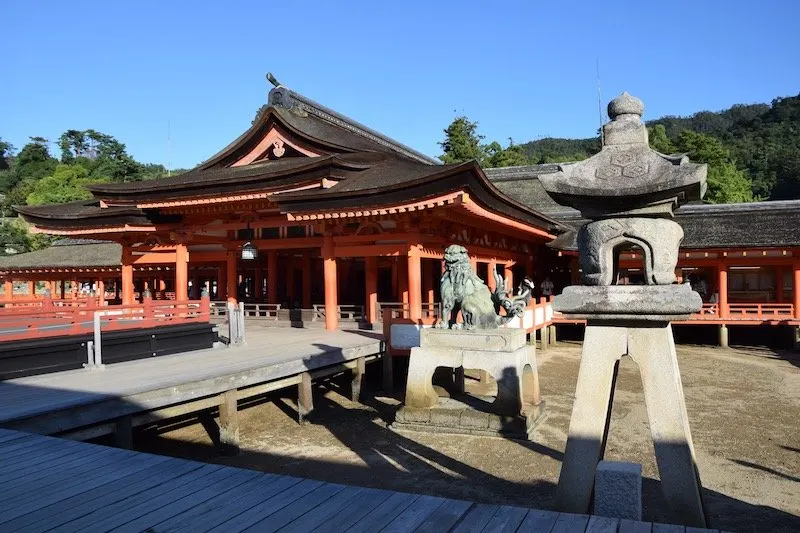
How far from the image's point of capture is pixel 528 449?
33.0 feet

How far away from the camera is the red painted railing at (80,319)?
10.1 m

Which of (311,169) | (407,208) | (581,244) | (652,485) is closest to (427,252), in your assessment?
(407,208)

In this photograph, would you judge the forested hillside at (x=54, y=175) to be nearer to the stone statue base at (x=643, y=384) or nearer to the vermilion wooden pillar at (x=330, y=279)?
the vermilion wooden pillar at (x=330, y=279)

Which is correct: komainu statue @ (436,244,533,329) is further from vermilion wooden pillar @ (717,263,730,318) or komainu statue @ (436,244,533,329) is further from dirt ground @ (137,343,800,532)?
vermilion wooden pillar @ (717,263,730,318)

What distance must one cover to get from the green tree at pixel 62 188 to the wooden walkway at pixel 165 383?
188ft

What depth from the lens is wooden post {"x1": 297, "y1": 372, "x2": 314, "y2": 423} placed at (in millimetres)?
12320

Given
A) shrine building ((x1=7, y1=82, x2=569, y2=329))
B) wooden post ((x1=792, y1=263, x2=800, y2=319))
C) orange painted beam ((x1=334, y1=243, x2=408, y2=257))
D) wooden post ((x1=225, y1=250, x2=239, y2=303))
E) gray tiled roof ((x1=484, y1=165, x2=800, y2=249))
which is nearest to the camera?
shrine building ((x1=7, y1=82, x2=569, y2=329))

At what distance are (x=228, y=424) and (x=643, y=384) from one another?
726 centimetres

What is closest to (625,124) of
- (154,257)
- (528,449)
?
(528,449)

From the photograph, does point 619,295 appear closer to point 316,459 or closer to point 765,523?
point 765,523

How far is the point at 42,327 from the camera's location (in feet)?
34.4

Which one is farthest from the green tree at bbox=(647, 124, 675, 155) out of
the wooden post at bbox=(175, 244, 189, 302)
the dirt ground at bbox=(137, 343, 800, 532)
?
the wooden post at bbox=(175, 244, 189, 302)

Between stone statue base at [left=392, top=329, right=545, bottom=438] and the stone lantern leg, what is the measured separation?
523 centimetres

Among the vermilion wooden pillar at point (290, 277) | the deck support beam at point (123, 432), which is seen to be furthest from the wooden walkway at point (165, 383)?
the vermilion wooden pillar at point (290, 277)
